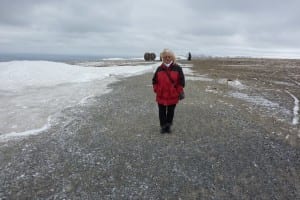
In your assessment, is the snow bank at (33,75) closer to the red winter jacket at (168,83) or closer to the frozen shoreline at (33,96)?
the frozen shoreline at (33,96)

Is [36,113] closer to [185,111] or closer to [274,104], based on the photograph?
[185,111]

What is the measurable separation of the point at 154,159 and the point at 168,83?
7.84 feet

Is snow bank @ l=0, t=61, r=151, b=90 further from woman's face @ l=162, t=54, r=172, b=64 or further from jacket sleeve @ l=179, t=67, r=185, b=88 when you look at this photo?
jacket sleeve @ l=179, t=67, r=185, b=88

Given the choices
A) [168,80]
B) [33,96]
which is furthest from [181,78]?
[33,96]

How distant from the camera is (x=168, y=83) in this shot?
7961mm

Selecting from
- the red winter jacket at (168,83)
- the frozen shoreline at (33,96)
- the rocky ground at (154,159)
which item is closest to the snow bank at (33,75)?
the frozen shoreline at (33,96)

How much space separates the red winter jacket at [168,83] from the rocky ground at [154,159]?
1143mm

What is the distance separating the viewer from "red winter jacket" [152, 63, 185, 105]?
26.0 feet

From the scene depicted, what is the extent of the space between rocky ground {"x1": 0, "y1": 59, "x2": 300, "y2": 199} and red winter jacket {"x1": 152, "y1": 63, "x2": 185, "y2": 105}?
3.75 ft

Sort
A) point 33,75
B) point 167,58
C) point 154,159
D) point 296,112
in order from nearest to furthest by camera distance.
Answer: point 154,159 → point 167,58 → point 296,112 → point 33,75

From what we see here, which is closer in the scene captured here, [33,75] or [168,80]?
[168,80]

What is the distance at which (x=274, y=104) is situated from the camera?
13680 millimetres

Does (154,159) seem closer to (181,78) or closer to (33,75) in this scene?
(181,78)

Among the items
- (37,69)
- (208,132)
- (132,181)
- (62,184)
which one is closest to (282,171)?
(208,132)
